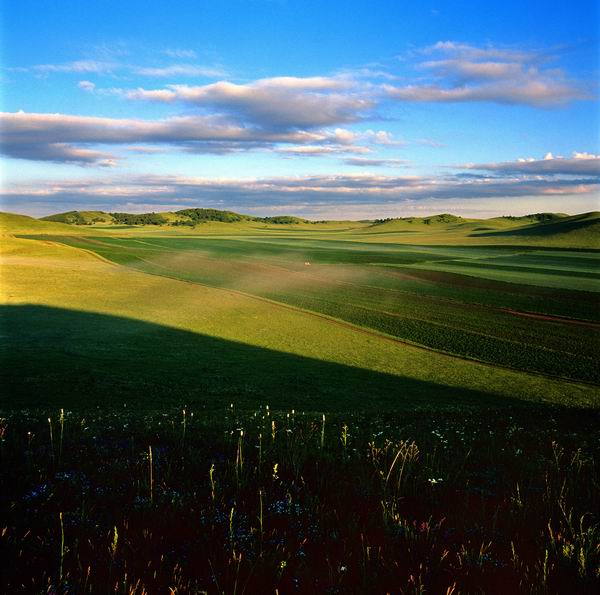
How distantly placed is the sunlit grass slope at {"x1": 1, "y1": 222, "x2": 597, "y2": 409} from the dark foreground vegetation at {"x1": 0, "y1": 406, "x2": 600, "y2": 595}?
12.2 metres

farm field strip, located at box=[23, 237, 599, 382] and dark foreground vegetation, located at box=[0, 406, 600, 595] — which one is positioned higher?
dark foreground vegetation, located at box=[0, 406, 600, 595]

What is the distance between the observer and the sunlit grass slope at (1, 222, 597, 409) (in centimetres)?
2156

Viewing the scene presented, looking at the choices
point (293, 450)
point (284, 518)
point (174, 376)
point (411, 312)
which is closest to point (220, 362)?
point (174, 376)

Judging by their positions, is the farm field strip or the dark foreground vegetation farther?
the farm field strip

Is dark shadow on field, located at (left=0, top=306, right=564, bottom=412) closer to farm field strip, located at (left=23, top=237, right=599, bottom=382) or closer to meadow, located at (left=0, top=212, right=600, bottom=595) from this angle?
meadow, located at (left=0, top=212, right=600, bottom=595)

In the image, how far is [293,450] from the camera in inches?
332

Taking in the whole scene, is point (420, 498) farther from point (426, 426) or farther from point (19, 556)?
point (426, 426)

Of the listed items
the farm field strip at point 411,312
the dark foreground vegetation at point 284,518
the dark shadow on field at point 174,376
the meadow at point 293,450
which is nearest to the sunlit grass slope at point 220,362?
the dark shadow on field at point 174,376

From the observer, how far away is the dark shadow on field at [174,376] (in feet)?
66.1

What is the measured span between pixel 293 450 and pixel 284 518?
2.76 meters

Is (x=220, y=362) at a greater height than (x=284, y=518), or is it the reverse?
(x=284, y=518)

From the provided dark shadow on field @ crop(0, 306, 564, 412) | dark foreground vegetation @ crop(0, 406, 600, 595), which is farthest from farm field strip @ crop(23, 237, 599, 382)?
dark foreground vegetation @ crop(0, 406, 600, 595)

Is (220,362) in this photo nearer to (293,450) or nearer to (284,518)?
(293,450)

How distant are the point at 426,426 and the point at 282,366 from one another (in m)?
15.4
